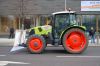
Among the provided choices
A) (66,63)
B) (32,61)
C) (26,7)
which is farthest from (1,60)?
(26,7)

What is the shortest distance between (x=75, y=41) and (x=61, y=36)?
86cm

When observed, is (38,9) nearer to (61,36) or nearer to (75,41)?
(61,36)

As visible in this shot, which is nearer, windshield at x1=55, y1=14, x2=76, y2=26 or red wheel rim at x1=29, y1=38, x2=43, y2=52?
red wheel rim at x1=29, y1=38, x2=43, y2=52

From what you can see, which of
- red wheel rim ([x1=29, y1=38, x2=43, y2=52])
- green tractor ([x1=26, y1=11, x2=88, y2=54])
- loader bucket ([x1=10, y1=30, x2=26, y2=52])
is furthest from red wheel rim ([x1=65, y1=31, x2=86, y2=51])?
loader bucket ([x1=10, y1=30, x2=26, y2=52])

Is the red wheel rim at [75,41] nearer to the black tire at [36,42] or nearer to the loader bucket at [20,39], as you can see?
the black tire at [36,42]

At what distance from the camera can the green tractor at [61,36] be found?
19641 mm

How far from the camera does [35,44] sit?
19.6m

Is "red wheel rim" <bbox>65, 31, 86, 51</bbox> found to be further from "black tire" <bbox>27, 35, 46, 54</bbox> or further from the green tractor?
"black tire" <bbox>27, 35, 46, 54</bbox>

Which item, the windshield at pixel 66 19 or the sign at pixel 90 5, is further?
the sign at pixel 90 5

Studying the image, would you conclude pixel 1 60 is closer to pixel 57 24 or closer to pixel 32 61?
pixel 32 61

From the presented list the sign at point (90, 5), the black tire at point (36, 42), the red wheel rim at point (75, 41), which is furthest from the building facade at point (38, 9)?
the black tire at point (36, 42)

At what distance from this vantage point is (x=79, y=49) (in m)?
19.7

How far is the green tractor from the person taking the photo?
1964cm

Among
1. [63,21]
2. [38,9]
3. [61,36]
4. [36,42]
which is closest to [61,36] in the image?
[61,36]
